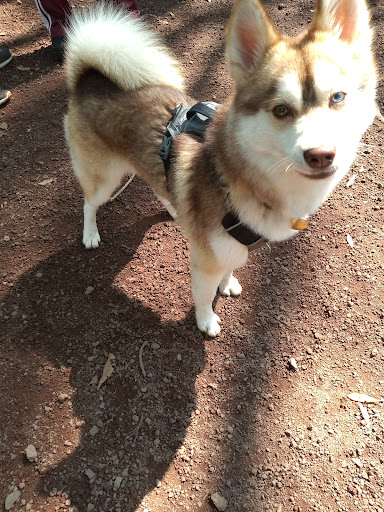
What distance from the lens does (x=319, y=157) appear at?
4.86ft

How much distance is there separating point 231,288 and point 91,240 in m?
1.16

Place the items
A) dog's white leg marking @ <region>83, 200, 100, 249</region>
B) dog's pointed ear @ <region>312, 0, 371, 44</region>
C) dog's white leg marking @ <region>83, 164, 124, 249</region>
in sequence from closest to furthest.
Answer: dog's pointed ear @ <region>312, 0, 371, 44</region> → dog's white leg marking @ <region>83, 164, 124, 249</region> → dog's white leg marking @ <region>83, 200, 100, 249</region>

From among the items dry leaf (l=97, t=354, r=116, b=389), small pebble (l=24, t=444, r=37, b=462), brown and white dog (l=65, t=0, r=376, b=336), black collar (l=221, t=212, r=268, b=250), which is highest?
brown and white dog (l=65, t=0, r=376, b=336)

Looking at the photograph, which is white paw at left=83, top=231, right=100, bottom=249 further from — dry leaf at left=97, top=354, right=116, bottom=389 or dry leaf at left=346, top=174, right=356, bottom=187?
dry leaf at left=346, top=174, right=356, bottom=187

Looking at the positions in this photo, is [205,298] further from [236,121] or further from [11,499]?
[11,499]

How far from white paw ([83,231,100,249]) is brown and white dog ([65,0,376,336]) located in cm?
41

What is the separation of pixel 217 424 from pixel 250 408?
223mm

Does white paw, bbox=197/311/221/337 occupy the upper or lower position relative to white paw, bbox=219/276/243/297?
lower

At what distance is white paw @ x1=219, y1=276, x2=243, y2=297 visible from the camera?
2852 mm

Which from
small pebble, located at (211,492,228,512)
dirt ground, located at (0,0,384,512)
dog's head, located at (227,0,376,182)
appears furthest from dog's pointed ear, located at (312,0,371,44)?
small pebble, located at (211,492,228,512)

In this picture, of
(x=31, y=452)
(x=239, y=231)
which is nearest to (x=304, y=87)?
(x=239, y=231)

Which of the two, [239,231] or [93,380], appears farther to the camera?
[93,380]

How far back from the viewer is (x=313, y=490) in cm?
211

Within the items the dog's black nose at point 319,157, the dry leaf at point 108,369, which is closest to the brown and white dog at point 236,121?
the dog's black nose at point 319,157
